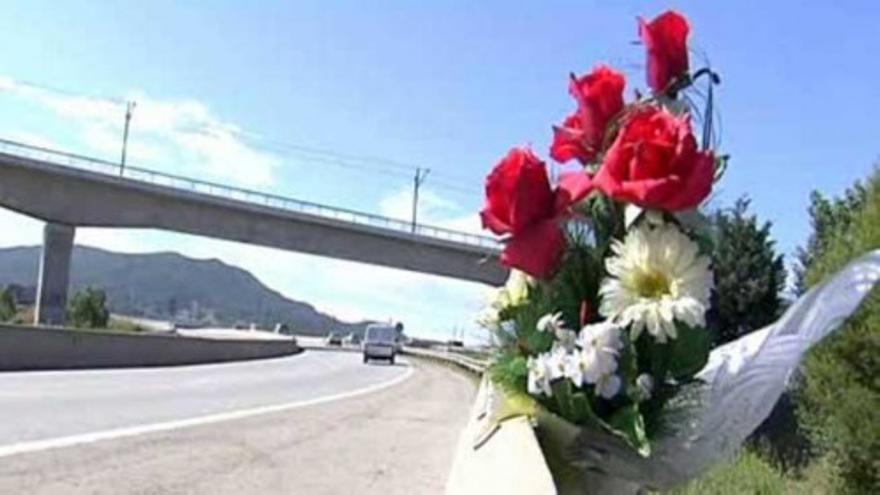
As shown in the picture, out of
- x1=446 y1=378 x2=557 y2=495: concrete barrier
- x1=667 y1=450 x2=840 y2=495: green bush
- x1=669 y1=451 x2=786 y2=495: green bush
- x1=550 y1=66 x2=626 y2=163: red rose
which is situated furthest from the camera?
x1=669 y1=451 x2=786 y2=495: green bush

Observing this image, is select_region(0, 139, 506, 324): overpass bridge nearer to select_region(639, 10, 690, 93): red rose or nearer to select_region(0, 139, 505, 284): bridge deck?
select_region(0, 139, 505, 284): bridge deck

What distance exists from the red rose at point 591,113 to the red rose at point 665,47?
0.28 ft

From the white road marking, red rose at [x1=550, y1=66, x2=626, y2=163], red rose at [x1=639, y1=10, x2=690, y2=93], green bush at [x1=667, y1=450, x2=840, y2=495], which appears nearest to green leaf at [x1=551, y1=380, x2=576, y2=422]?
red rose at [x1=550, y1=66, x2=626, y2=163]

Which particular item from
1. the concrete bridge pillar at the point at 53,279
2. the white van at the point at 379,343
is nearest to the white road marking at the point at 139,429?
the concrete bridge pillar at the point at 53,279

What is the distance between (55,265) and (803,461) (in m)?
54.5

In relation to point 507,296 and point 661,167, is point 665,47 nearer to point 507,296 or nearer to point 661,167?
point 661,167

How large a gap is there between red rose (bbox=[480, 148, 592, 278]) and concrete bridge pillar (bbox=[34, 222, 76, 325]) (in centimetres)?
6428

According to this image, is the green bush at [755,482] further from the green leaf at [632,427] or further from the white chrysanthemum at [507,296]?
the green leaf at [632,427]

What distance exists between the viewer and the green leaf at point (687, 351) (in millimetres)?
2740

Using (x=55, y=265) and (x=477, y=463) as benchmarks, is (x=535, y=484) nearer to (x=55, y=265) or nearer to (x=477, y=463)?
(x=477, y=463)

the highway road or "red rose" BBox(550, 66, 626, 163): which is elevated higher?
"red rose" BBox(550, 66, 626, 163)

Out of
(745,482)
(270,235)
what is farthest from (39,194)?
(745,482)

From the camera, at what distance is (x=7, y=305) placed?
80.9 metres

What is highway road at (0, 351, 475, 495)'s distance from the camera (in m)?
12.4
